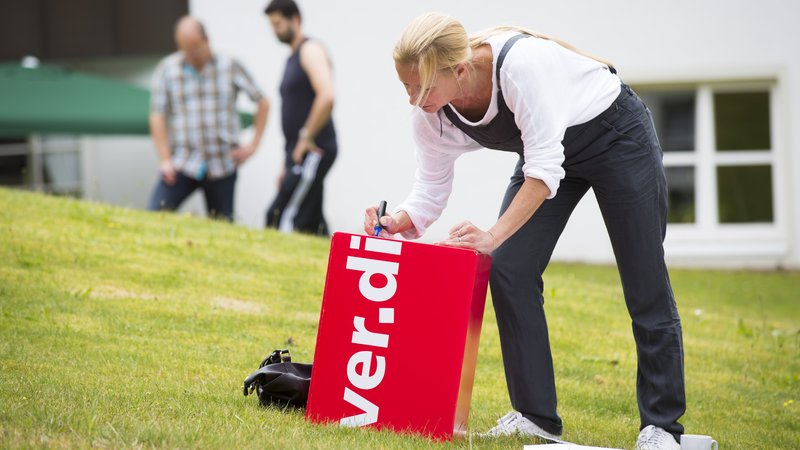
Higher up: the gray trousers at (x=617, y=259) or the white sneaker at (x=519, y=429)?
the gray trousers at (x=617, y=259)

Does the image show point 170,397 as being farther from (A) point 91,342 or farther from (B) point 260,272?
(B) point 260,272

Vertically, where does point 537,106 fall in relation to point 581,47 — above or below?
below

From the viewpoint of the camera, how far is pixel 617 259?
388cm

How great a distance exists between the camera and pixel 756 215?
1312cm

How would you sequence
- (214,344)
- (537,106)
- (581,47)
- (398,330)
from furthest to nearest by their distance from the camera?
(581,47), (214,344), (398,330), (537,106)

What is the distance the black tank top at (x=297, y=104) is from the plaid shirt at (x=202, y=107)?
0.43 metres

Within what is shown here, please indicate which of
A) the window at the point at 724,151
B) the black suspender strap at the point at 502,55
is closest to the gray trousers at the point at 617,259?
the black suspender strap at the point at 502,55

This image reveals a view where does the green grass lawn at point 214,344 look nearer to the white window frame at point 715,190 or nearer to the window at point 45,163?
the white window frame at point 715,190

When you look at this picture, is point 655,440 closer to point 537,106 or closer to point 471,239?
point 471,239

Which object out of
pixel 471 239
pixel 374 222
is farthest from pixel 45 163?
pixel 471 239

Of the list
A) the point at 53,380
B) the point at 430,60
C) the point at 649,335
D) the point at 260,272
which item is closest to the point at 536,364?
the point at 649,335

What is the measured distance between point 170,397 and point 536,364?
1.36 metres

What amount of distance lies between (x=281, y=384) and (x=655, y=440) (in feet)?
4.47

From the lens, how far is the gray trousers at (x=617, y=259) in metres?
3.77
